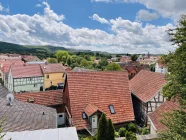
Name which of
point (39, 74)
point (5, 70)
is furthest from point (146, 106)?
point (5, 70)

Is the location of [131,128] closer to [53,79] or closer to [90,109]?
[90,109]

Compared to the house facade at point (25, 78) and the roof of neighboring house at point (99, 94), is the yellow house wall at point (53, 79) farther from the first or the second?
the roof of neighboring house at point (99, 94)

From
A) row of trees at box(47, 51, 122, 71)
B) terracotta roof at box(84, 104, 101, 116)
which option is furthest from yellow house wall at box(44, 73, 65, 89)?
terracotta roof at box(84, 104, 101, 116)

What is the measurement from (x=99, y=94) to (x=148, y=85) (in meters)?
6.38

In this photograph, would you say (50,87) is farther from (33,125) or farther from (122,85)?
(33,125)

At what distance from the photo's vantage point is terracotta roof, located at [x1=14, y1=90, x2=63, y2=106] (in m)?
24.4

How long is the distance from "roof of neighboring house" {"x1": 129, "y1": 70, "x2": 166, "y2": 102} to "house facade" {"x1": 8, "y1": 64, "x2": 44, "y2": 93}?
2692 cm

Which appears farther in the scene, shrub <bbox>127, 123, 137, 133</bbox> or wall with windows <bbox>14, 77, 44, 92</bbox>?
wall with windows <bbox>14, 77, 44, 92</bbox>

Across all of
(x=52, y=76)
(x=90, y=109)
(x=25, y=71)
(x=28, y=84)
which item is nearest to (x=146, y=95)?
(x=90, y=109)

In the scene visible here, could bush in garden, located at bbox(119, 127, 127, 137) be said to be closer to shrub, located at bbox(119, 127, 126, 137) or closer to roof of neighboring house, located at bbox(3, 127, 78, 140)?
shrub, located at bbox(119, 127, 126, 137)

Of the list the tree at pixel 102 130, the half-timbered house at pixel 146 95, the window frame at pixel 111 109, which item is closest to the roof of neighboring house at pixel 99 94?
the window frame at pixel 111 109

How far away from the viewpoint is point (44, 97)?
25031mm

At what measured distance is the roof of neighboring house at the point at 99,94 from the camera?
2114 centimetres

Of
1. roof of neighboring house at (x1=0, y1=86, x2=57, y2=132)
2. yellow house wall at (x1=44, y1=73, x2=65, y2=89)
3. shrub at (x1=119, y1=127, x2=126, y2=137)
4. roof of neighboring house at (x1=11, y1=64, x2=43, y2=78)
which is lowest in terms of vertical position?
shrub at (x1=119, y1=127, x2=126, y2=137)
